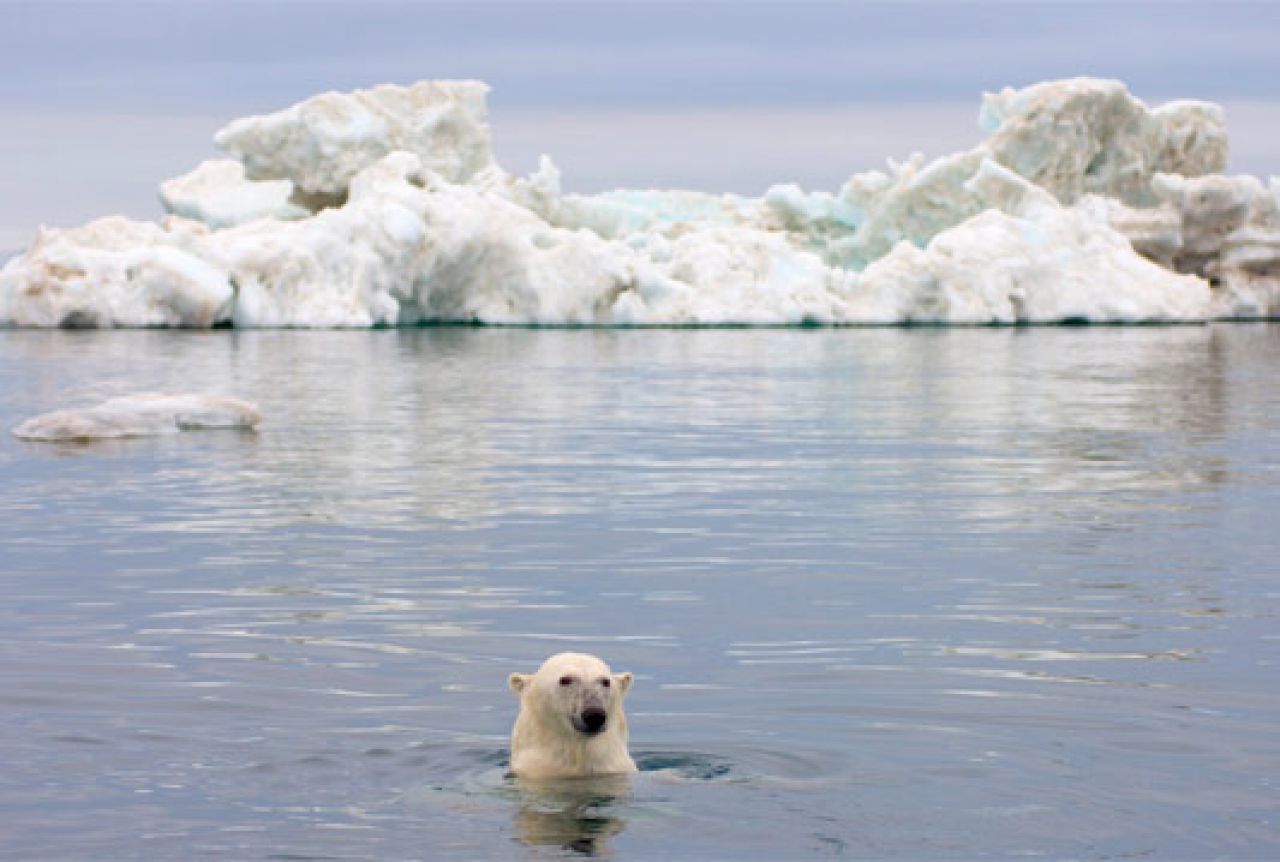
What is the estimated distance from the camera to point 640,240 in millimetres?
64688

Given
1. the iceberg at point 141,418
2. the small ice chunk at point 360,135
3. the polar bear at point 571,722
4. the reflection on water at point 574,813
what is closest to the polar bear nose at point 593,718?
the polar bear at point 571,722

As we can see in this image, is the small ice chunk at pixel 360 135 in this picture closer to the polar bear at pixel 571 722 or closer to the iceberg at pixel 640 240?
the iceberg at pixel 640 240

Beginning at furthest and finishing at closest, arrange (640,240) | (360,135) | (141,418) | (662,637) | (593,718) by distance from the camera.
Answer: (640,240) → (360,135) → (141,418) → (662,637) → (593,718)

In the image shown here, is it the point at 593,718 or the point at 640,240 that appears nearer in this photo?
the point at 593,718

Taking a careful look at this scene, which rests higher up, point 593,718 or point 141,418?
point 141,418

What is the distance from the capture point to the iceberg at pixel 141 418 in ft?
70.6

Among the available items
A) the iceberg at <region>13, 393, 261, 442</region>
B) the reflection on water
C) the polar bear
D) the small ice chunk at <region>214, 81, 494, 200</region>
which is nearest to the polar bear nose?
the polar bear

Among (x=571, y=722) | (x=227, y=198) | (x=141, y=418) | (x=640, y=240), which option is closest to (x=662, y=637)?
(x=571, y=722)

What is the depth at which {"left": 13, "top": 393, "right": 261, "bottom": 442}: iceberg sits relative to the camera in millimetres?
21531

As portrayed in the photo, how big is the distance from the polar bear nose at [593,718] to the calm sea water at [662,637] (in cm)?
A: 30

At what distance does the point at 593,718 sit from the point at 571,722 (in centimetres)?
13

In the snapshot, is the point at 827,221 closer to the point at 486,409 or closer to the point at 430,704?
the point at 486,409

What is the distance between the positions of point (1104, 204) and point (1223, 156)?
6.73 metres

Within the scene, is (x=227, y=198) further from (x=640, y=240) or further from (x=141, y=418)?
(x=141, y=418)
